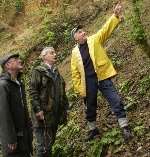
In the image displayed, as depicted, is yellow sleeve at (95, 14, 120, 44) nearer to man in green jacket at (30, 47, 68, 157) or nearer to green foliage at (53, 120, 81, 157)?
man in green jacket at (30, 47, 68, 157)

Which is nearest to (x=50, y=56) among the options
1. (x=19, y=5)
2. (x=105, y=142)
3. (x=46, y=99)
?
(x=46, y=99)

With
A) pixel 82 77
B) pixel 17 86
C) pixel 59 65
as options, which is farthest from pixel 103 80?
pixel 59 65

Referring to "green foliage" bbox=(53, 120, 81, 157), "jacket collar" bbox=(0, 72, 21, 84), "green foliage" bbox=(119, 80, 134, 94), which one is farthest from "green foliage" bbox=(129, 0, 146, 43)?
"green foliage" bbox=(119, 80, 134, 94)

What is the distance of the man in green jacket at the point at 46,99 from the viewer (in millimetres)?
9188

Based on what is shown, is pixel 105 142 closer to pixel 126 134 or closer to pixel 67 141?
pixel 126 134

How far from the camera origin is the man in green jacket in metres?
9.19

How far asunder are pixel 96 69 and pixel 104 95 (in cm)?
56

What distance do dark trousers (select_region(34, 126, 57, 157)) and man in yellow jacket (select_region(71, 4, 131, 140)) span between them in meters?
1.13

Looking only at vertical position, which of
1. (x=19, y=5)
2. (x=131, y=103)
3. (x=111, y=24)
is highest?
(x=19, y=5)

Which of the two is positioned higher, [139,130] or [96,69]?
[96,69]

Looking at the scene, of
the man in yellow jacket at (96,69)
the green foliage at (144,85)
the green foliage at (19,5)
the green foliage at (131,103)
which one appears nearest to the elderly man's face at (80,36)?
the man in yellow jacket at (96,69)

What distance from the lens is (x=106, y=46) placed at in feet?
50.8

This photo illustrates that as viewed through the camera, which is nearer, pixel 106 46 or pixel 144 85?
pixel 144 85

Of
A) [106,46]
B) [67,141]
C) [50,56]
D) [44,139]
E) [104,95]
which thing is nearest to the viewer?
[50,56]
